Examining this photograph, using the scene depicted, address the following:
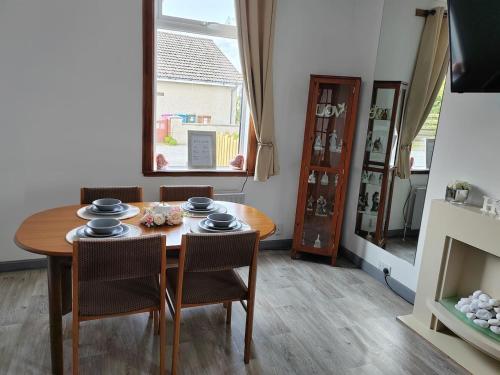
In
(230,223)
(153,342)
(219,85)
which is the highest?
(219,85)

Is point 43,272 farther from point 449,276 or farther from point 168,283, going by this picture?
point 449,276

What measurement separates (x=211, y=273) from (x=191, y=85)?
1927 mm

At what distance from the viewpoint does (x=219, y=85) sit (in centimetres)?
350

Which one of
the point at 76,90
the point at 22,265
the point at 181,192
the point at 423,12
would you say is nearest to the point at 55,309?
the point at 181,192

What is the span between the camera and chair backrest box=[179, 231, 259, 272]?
1.77m

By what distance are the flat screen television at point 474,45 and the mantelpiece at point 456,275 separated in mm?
776

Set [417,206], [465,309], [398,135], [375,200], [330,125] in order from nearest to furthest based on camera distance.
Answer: [465,309] → [417,206] → [398,135] → [375,200] → [330,125]

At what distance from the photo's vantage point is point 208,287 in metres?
2.04

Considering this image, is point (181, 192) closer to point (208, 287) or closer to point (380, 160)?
point (208, 287)

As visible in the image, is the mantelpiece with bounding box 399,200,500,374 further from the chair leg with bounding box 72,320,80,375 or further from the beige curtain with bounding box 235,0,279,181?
the chair leg with bounding box 72,320,80,375

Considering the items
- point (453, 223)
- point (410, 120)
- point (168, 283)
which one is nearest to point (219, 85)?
point (410, 120)

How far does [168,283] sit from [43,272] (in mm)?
1596

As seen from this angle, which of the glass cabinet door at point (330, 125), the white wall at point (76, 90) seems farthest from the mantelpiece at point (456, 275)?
the white wall at point (76, 90)

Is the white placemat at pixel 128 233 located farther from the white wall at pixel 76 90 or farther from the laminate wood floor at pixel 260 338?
the white wall at pixel 76 90
